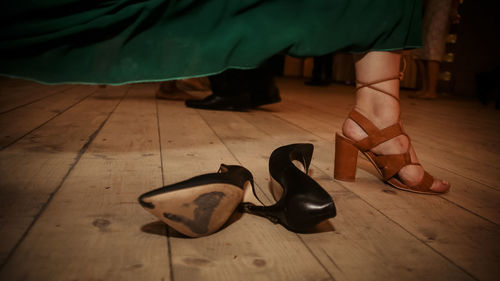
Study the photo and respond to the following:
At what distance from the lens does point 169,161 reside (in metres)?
→ 1.05

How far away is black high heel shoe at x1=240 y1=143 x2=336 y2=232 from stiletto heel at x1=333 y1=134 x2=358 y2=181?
24 cm

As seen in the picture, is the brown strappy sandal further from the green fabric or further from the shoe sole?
the shoe sole

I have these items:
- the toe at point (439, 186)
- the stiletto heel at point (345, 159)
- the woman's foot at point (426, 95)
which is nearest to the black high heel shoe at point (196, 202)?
the stiletto heel at point (345, 159)

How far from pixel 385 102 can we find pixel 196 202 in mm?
551

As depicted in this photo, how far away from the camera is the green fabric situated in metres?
0.63

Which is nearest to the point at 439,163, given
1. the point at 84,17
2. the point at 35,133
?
the point at 84,17

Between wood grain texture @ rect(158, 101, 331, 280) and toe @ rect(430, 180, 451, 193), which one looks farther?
toe @ rect(430, 180, 451, 193)

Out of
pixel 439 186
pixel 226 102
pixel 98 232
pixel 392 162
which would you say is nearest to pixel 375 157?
pixel 392 162

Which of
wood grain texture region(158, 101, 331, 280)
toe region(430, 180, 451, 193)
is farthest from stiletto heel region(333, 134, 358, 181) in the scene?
wood grain texture region(158, 101, 331, 280)

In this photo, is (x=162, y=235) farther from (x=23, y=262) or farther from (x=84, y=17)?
(x=84, y=17)

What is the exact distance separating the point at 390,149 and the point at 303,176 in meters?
0.33

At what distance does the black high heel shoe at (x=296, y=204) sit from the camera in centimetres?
60

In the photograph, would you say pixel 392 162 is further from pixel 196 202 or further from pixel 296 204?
pixel 196 202

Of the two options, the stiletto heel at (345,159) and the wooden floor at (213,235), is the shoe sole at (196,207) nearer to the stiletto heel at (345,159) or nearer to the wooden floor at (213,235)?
the wooden floor at (213,235)
